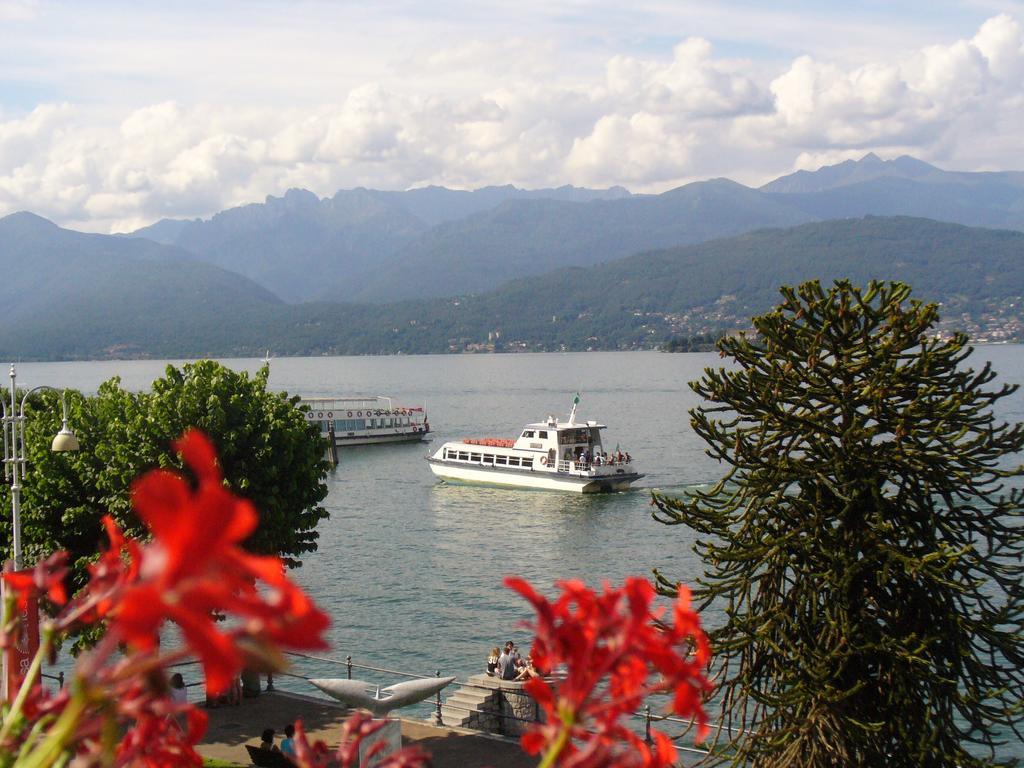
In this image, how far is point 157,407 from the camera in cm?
2602

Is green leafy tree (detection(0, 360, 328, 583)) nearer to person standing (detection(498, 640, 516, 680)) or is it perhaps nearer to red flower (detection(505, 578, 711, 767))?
person standing (detection(498, 640, 516, 680))

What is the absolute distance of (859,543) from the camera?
15.0 metres

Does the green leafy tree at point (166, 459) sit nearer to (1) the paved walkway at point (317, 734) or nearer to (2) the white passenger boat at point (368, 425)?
(1) the paved walkway at point (317, 734)

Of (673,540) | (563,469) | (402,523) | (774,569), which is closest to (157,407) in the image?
(774,569)

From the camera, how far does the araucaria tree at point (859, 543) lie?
14.5 m

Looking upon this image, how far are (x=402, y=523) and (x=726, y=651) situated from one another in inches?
1854

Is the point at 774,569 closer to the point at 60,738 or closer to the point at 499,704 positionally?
the point at 499,704

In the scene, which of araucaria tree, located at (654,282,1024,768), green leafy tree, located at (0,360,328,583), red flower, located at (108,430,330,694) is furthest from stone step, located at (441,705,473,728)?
red flower, located at (108,430,330,694)

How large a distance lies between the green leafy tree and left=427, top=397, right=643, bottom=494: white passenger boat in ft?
135

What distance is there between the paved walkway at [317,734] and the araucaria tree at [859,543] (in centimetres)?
629

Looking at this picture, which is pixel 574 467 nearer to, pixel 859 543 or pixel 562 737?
pixel 859 543

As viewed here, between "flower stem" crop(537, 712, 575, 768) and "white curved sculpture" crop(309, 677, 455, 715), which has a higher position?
"flower stem" crop(537, 712, 575, 768)

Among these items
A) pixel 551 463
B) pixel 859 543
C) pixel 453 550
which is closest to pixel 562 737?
pixel 859 543

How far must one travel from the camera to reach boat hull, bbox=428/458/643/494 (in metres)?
69.2
